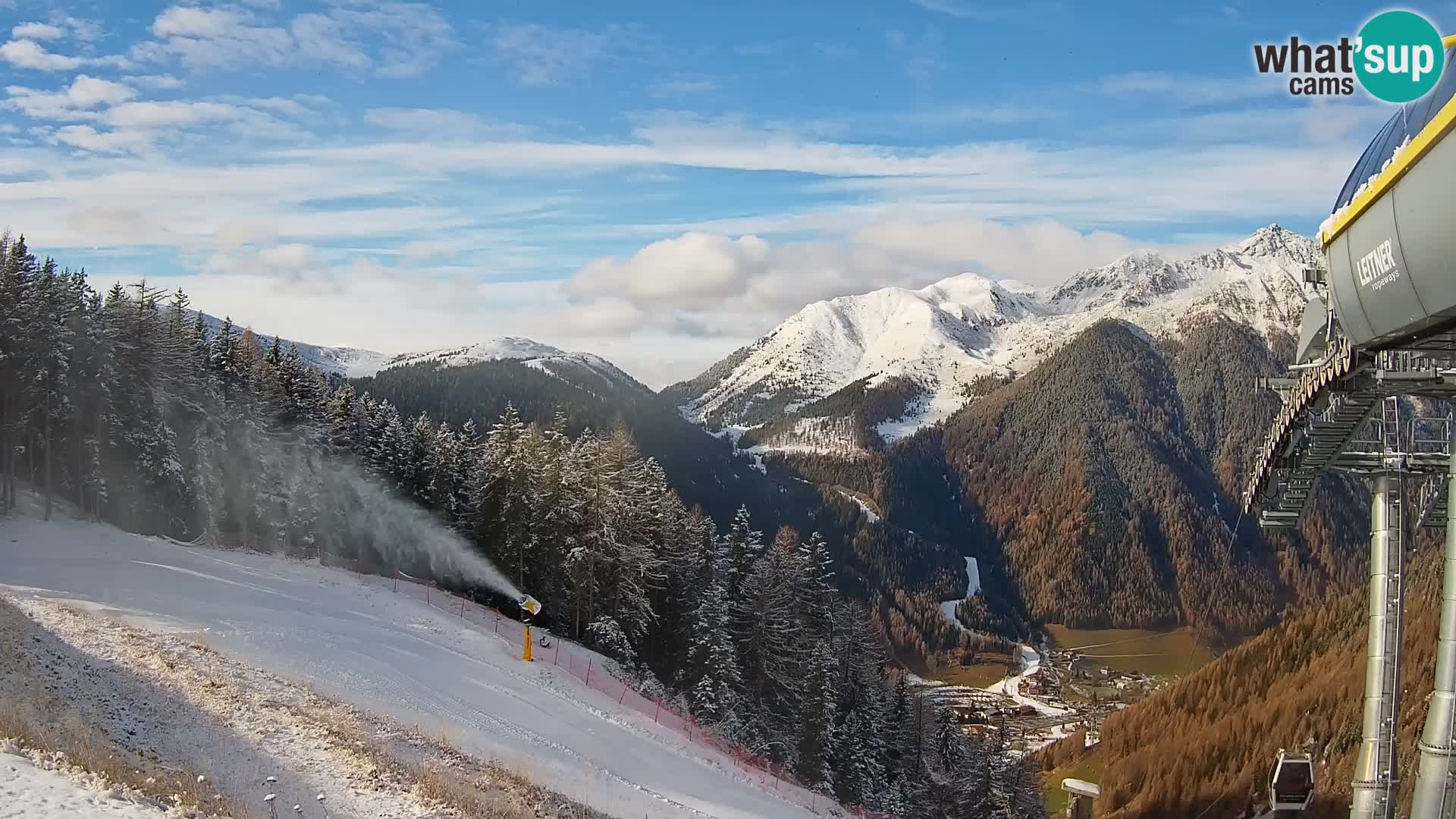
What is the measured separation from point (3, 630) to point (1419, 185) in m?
21.5

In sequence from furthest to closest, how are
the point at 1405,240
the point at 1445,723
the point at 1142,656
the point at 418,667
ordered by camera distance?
the point at 1142,656, the point at 418,667, the point at 1445,723, the point at 1405,240

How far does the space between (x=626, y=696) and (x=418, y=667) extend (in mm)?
9163

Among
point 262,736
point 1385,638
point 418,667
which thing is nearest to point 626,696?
point 418,667

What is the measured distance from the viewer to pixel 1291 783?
38.5ft

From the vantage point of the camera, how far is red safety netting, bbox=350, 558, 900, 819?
2800 cm

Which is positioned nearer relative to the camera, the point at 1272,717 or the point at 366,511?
the point at 1272,717

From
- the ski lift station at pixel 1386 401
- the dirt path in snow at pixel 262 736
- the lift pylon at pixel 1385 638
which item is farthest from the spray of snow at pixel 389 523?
the lift pylon at pixel 1385 638

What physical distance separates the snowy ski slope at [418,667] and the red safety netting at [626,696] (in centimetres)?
160

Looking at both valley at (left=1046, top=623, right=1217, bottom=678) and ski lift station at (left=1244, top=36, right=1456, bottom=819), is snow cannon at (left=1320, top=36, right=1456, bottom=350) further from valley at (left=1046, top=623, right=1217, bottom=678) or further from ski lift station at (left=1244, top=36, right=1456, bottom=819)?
valley at (left=1046, top=623, right=1217, bottom=678)

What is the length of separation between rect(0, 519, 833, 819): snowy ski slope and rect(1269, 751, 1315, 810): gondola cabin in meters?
11.0

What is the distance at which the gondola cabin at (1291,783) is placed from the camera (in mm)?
11742

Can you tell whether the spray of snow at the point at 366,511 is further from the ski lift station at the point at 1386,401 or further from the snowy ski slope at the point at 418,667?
the ski lift station at the point at 1386,401

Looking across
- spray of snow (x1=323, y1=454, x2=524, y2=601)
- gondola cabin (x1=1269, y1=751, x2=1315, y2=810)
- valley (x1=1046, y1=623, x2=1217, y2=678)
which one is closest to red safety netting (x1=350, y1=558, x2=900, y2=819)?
spray of snow (x1=323, y1=454, x2=524, y2=601)

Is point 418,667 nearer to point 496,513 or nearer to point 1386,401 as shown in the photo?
point 1386,401
